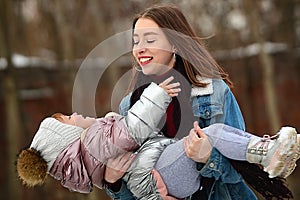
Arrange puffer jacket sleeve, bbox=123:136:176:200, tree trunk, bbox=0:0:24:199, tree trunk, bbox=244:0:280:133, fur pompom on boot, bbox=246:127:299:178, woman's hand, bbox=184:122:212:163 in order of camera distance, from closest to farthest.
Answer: fur pompom on boot, bbox=246:127:299:178
woman's hand, bbox=184:122:212:163
puffer jacket sleeve, bbox=123:136:176:200
tree trunk, bbox=244:0:280:133
tree trunk, bbox=0:0:24:199

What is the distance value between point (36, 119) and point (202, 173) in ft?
32.4

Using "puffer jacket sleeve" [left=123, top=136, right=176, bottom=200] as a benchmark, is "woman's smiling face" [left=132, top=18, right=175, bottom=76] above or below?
above

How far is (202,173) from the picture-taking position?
262 cm

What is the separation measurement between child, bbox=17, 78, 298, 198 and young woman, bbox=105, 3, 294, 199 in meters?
0.07

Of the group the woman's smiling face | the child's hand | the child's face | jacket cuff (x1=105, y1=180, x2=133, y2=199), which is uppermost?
the woman's smiling face

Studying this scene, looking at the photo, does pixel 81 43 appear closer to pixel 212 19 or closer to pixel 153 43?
pixel 212 19

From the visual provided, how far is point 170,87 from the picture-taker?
264cm

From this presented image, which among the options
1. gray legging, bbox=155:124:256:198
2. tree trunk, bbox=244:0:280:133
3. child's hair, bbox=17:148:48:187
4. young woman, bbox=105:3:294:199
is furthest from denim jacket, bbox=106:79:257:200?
tree trunk, bbox=244:0:280:133

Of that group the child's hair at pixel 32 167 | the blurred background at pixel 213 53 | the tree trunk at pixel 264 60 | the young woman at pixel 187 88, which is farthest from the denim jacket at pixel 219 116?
the blurred background at pixel 213 53

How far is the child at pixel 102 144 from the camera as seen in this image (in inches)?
99.0

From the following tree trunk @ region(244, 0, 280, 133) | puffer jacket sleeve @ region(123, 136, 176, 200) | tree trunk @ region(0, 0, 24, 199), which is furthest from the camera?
tree trunk @ region(0, 0, 24, 199)

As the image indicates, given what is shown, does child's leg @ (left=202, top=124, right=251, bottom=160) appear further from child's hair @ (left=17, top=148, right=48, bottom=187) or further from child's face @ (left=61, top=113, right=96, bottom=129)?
child's hair @ (left=17, top=148, right=48, bottom=187)

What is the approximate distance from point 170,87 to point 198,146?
26 centimetres

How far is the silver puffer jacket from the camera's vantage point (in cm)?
259
